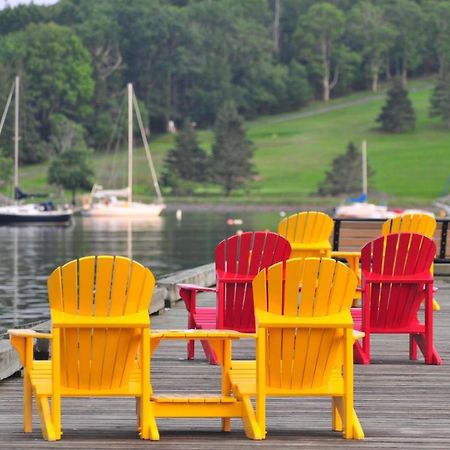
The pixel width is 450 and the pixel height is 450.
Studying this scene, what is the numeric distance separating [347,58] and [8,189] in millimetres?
54688

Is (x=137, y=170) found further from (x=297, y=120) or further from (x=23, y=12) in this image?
(x=23, y=12)

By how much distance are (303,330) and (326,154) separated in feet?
410

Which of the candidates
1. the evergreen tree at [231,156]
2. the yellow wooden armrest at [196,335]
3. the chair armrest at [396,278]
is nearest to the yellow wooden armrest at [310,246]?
the chair armrest at [396,278]

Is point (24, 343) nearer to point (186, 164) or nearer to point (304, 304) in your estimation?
point (304, 304)

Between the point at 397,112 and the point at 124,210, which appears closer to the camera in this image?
the point at 124,210

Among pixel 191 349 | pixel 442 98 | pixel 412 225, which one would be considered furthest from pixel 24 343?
pixel 442 98

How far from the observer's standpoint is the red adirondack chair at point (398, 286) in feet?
35.9

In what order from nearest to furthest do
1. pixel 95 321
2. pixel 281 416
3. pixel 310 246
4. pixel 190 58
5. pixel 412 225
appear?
pixel 95 321 < pixel 281 416 < pixel 412 225 < pixel 310 246 < pixel 190 58

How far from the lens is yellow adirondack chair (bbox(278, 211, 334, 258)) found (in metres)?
15.6

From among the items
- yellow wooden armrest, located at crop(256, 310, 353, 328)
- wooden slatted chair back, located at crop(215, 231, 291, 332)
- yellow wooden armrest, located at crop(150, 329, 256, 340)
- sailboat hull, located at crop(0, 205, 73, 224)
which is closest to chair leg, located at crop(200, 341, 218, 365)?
wooden slatted chair back, located at crop(215, 231, 291, 332)

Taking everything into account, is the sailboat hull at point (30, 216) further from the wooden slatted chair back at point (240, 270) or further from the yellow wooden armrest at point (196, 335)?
the yellow wooden armrest at point (196, 335)

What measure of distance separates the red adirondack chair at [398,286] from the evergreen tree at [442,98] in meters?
130

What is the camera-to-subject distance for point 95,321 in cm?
801

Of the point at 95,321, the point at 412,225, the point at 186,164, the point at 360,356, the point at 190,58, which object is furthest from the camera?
the point at 190,58
